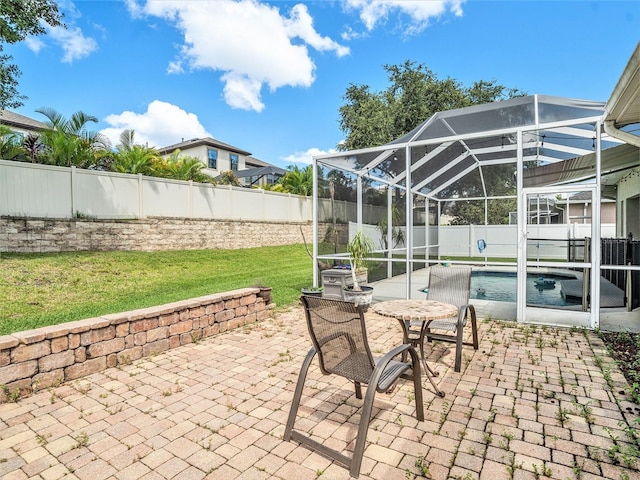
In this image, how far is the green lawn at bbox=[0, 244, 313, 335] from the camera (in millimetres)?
5734

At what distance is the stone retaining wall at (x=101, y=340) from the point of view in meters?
3.19

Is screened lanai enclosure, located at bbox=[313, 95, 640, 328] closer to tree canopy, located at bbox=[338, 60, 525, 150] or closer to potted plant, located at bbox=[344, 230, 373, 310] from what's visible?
potted plant, located at bbox=[344, 230, 373, 310]

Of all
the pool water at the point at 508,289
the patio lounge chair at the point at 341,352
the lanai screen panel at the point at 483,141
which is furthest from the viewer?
the lanai screen panel at the point at 483,141

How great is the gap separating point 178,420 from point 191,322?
2078 millimetres

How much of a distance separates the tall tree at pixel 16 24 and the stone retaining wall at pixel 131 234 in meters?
3.96

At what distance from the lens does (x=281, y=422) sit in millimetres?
2764

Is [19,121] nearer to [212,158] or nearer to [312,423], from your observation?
[212,158]

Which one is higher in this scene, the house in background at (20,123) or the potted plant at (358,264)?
the house in background at (20,123)

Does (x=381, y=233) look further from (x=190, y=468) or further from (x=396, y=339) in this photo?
(x=190, y=468)

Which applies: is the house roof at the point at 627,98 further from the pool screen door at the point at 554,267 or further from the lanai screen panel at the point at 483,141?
the pool screen door at the point at 554,267

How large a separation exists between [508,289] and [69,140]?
508 inches

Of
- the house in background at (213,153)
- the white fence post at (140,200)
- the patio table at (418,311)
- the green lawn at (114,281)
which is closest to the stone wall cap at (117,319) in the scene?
the green lawn at (114,281)

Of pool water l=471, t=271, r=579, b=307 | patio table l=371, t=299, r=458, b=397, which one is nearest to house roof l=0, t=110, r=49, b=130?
pool water l=471, t=271, r=579, b=307

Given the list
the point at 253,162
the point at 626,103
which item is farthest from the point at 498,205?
the point at 253,162
